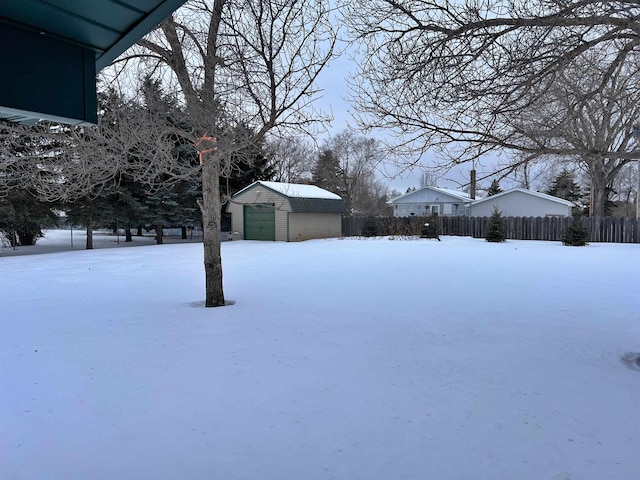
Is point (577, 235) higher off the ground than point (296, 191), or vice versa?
point (296, 191)

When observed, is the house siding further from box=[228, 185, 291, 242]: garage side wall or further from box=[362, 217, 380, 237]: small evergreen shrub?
box=[228, 185, 291, 242]: garage side wall

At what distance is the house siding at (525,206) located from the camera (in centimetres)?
2753

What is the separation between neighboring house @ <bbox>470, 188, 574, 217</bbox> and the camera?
89.9 ft

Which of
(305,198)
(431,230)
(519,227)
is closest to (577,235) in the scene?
(519,227)

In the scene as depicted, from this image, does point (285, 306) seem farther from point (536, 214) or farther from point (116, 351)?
point (536, 214)

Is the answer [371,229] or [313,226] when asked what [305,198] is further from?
[371,229]

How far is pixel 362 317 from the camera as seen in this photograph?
19.1 feet

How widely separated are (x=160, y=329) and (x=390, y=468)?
3.80 m

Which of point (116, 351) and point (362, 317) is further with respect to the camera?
point (362, 317)

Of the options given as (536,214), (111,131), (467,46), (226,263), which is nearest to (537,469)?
(467,46)

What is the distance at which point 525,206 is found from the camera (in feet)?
93.1

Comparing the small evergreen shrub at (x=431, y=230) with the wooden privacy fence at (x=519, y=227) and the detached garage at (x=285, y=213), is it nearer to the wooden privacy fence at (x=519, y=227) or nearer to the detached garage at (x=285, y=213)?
the wooden privacy fence at (x=519, y=227)

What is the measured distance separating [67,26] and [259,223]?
Answer: 20840mm

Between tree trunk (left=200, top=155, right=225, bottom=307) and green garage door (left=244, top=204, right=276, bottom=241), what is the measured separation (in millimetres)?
15066
